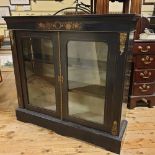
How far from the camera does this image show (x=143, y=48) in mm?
2225

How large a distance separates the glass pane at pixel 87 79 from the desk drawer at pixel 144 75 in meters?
0.79

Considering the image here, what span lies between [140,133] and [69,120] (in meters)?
0.74

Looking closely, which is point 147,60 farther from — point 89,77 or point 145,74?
point 89,77

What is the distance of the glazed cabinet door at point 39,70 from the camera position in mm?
1810

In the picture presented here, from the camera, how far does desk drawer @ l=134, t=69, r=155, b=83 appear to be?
92.0 inches

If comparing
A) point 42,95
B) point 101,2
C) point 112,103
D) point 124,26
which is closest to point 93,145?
point 112,103

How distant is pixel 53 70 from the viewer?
6.05 ft

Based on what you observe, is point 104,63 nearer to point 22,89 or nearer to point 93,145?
point 93,145

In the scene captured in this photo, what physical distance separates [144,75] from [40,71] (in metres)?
1.23

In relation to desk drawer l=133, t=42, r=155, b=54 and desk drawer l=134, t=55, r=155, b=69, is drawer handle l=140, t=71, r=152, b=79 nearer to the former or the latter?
desk drawer l=134, t=55, r=155, b=69

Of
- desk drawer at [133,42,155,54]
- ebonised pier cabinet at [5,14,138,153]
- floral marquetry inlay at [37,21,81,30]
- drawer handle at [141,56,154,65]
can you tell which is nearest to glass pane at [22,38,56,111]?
ebonised pier cabinet at [5,14,138,153]

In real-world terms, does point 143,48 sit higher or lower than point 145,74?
higher

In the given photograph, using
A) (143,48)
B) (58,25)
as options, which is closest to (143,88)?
(143,48)

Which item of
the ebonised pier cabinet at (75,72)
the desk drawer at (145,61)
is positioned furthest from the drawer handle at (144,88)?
the ebonised pier cabinet at (75,72)
